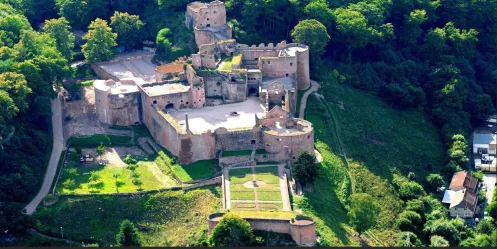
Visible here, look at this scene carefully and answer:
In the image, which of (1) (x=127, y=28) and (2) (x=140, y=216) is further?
(1) (x=127, y=28)

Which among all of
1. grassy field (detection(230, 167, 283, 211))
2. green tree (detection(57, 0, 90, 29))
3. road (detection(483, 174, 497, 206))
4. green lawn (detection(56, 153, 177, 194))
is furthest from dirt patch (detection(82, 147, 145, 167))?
road (detection(483, 174, 497, 206))

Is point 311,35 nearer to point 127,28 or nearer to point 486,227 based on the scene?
point 127,28

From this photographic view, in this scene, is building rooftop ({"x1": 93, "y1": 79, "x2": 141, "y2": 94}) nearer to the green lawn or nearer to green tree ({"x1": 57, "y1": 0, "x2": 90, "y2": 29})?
the green lawn

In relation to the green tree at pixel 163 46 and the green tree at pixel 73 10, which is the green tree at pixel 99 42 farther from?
the green tree at pixel 73 10

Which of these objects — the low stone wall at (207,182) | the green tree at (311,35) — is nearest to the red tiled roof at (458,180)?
the green tree at (311,35)

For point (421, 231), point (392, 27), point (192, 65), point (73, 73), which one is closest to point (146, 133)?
point (192, 65)

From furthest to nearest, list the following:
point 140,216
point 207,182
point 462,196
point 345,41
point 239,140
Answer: point 345,41
point 462,196
point 239,140
point 207,182
point 140,216

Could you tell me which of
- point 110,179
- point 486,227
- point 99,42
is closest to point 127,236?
point 110,179
